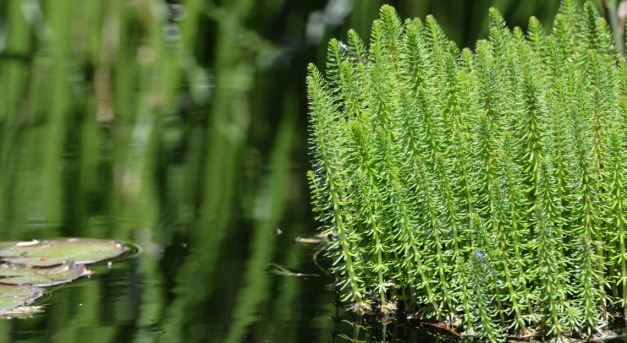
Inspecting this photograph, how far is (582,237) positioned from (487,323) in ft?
0.95

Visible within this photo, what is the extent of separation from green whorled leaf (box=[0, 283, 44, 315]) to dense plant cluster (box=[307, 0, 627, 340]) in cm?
83

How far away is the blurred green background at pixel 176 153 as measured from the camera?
9.96ft

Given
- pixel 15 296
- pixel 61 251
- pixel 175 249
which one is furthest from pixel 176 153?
pixel 15 296

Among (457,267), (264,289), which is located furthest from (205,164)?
(457,267)

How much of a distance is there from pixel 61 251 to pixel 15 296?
0.38 meters

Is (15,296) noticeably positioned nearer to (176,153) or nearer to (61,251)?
(61,251)

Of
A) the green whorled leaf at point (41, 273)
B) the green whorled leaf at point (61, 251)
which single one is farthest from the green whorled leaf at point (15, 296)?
the green whorled leaf at point (61, 251)

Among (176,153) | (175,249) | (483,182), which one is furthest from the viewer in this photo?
(176,153)

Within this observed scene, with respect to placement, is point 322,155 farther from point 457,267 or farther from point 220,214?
point 220,214

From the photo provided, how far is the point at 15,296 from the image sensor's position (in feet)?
10.1

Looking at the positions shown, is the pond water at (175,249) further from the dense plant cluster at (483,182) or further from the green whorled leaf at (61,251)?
the dense plant cluster at (483,182)

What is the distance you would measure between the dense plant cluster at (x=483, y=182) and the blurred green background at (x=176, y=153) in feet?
0.75

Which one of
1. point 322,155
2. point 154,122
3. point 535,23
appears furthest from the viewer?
point 154,122

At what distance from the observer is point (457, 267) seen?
2670 mm
